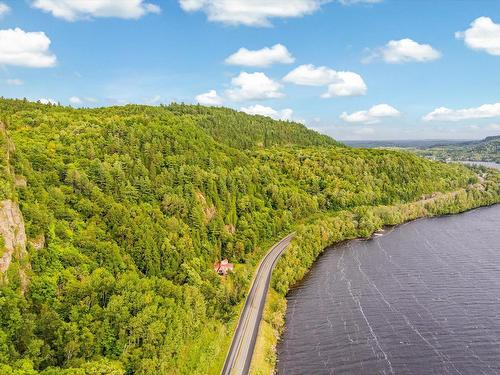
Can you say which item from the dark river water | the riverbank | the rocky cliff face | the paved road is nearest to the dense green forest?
the rocky cliff face

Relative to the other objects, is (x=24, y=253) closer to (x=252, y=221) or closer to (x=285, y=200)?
(x=252, y=221)

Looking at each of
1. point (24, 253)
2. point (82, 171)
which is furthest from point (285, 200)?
point (24, 253)

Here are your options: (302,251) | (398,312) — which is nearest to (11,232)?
(398,312)

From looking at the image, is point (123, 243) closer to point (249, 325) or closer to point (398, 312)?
point (249, 325)

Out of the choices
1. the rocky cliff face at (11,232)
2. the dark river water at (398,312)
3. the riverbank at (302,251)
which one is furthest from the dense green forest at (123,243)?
the dark river water at (398,312)

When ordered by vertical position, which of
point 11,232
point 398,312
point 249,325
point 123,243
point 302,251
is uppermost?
point 11,232

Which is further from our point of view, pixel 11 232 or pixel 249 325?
pixel 249 325

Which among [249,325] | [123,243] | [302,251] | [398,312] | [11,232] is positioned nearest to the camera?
[11,232]
